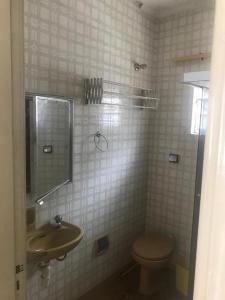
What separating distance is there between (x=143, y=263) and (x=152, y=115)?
1498 millimetres

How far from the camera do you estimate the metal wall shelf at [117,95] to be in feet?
6.52

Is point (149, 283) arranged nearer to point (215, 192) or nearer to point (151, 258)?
point (151, 258)

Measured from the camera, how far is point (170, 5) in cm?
242

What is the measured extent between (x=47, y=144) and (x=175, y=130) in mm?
1380

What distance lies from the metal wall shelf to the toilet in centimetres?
133

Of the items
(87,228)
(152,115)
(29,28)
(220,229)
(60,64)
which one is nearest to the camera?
(220,229)

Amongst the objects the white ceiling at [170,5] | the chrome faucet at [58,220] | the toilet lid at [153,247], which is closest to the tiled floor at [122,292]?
the toilet lid at [153,247]

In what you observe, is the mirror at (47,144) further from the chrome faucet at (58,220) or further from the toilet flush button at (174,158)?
the toilet flush button at (174,158)

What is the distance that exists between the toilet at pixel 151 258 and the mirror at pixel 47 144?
972 mm

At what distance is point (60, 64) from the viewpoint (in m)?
1.82

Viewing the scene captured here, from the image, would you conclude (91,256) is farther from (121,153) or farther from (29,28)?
(29,28)

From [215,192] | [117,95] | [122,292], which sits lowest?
[122,292]

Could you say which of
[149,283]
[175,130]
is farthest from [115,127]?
[149,283]

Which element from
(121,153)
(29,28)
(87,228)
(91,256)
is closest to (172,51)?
(121,153)
